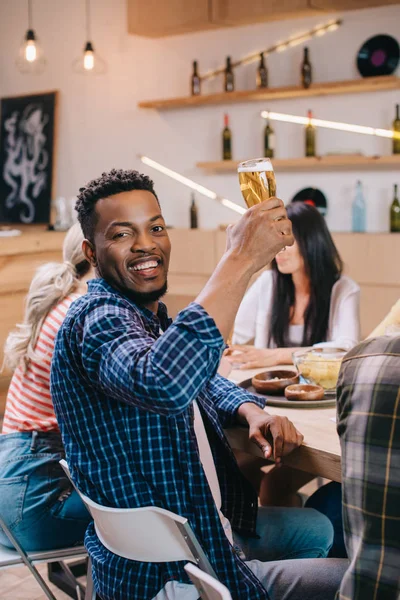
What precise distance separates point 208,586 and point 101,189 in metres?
0.70

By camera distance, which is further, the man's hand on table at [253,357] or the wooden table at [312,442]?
the man's hand on table at [253,357]

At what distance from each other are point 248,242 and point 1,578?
209 centimetres

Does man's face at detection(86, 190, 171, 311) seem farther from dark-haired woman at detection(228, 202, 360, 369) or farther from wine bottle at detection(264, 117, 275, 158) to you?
wine bottle at detection(264, 117, 275, 158)

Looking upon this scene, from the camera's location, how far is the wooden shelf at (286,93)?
444 cm

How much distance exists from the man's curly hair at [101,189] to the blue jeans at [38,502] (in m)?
0.78

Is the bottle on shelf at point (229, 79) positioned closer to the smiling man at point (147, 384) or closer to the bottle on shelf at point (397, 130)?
the bottle on shelf at point (397, 130)

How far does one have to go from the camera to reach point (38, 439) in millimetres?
1982

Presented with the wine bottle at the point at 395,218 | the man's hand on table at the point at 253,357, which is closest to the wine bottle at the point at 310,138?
the wine bottle at the point at 395,218

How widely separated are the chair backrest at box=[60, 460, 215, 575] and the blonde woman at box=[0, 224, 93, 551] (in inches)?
22.7

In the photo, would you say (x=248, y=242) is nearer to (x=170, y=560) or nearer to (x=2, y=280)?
(x=170, y=560)

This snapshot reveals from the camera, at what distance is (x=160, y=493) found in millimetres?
1274

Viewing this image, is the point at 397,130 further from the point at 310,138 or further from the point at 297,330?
the point at 297,330

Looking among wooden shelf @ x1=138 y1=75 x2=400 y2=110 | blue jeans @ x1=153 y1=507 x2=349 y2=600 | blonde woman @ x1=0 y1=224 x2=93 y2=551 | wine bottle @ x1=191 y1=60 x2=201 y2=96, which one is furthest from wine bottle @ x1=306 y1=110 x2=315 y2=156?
blue jeans @ x1=153 y1=507 x2=349 y2=600

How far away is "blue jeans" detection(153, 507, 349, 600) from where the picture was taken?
136 centimetres
